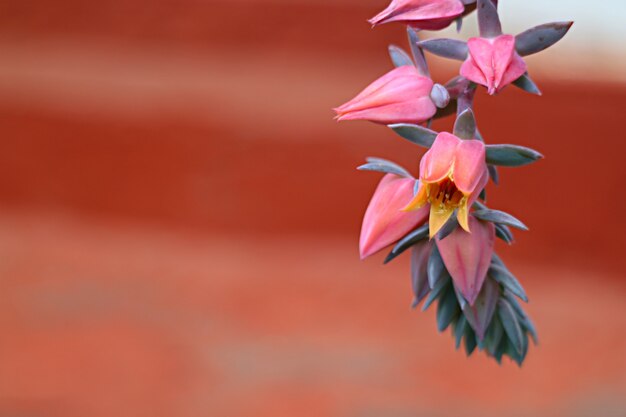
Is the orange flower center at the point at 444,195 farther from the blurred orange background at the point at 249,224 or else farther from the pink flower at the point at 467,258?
the blurred orange background at the point at 249,224

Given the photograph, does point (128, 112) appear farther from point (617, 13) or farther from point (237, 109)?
point (617, 13)

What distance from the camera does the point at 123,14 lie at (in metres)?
1.02

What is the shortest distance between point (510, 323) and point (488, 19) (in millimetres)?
107

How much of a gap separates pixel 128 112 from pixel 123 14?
0.13 metres

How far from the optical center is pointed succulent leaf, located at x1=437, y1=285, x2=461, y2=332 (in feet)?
0.95

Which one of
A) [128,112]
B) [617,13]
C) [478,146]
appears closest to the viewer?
[478,146]

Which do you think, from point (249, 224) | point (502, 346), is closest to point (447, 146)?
point (502, 346)

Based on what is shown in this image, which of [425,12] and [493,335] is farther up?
[425,12]

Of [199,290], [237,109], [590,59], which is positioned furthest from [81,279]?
[590,59]

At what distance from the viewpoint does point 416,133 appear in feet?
0.82

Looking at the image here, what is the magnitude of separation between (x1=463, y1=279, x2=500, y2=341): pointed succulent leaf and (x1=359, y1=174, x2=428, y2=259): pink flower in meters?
0.04

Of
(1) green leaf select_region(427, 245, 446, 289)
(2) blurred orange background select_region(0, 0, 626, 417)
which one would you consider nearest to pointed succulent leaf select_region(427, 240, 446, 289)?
(1) green leaf select_region(427, 245, 446, 289)

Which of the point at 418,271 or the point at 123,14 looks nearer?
the point at 418,271

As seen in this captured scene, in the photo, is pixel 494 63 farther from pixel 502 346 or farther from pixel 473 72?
pixel 502 346
